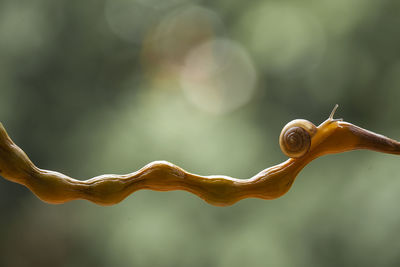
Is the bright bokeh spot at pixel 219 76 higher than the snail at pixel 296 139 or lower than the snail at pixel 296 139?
higher

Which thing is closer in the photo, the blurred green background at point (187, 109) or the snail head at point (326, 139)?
the snail head at point (326, 139)

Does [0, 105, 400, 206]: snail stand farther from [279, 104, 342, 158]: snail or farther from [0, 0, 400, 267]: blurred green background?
[0, 0, 400, 267]: blurred green background

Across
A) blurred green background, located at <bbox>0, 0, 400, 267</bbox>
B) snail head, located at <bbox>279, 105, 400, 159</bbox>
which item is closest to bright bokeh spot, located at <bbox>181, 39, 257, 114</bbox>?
blurred green background, located at <bbox>0, 0, 400, 267</bbox>

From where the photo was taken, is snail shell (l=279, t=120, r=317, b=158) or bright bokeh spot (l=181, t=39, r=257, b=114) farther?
bright bokeh spot (l=181, t=39, r=257, b=114)

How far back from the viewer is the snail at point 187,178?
365 millimetres

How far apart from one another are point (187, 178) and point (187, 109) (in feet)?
4.89

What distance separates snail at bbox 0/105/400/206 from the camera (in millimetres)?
365

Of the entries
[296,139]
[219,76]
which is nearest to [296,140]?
[296,139]

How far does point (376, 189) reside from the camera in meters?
1.53

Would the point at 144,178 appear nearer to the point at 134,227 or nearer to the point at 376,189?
the point at 376,189

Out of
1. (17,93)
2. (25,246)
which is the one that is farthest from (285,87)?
(25,246)

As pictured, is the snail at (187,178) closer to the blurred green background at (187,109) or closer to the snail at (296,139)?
the snail at (296,139)

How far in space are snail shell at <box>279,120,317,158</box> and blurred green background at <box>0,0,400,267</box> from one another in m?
1.34

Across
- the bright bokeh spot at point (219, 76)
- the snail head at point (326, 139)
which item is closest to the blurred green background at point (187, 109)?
the bright bokeh spot at point (219, 76)
